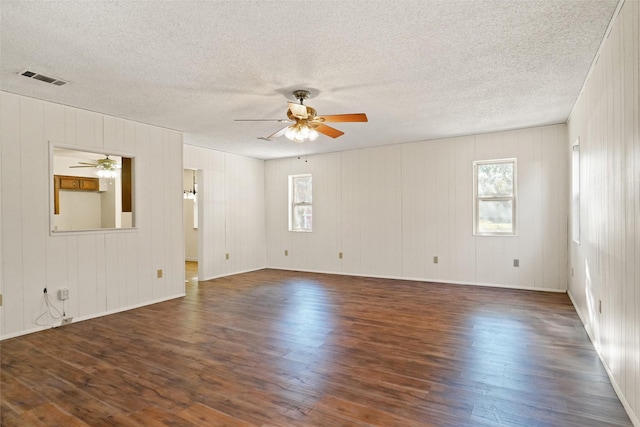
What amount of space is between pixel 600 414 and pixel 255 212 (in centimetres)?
679

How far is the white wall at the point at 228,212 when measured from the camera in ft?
21.7

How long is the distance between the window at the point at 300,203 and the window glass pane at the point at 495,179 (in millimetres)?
3514

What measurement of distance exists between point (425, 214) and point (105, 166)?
5.29 metres

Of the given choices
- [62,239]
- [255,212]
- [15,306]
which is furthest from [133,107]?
[255,212]

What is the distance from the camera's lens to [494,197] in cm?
578

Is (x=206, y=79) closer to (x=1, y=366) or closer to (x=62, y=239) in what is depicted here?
(x=62, y=239)

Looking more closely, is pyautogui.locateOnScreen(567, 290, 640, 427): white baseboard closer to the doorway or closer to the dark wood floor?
the dark wood floor

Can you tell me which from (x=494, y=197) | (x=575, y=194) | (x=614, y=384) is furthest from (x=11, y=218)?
(x=575, y=194)

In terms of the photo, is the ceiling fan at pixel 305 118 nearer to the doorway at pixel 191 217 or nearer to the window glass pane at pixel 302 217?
the window glass pane at pixel 302 217

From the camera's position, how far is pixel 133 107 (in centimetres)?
418

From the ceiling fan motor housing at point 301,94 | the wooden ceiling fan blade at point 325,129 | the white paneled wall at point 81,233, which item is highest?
the ceiling fan motor housing at point 301,94

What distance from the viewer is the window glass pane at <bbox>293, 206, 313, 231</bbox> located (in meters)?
7.73

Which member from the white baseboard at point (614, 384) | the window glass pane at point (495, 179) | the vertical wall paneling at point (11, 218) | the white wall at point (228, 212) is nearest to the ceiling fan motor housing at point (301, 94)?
the white wall at point (228, 212)

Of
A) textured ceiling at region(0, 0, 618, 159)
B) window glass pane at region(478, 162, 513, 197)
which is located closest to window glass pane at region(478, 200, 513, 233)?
window glass pane at region(478, 162, 513, 197)
